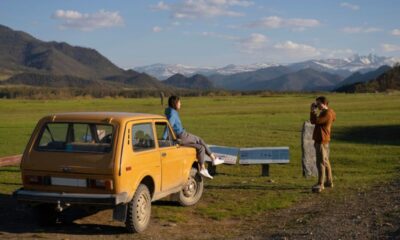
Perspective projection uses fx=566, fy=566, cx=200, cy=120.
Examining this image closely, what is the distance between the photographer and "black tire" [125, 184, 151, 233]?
→ 351 inches

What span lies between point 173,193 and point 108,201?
244 centimetres

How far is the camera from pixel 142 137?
9453 mm

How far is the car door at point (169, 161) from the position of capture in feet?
32.6

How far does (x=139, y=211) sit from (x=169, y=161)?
1.31m

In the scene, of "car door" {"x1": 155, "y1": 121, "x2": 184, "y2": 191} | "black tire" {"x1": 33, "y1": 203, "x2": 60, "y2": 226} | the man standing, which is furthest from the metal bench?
"black tire" {"x1": 33, "y1": 203, "x2": 60, "y2": 226}

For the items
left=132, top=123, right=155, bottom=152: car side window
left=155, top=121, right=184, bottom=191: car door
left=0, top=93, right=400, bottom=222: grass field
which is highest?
left=132, top=123, right=155, bottom=152: car side window

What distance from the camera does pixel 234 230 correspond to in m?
9.55

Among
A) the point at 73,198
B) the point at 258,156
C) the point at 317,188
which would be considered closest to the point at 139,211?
the point at 73,198

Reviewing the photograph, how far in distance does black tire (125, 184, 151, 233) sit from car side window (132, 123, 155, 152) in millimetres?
653

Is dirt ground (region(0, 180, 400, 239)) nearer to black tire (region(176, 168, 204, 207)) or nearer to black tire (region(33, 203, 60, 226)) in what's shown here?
black tire (region(33, 203, 60, 226))

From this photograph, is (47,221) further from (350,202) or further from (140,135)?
(350,202)

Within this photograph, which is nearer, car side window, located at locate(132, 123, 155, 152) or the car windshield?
the car windshield

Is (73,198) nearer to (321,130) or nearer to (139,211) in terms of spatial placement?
(139,211)

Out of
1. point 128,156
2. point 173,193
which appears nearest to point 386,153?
point 173,193
